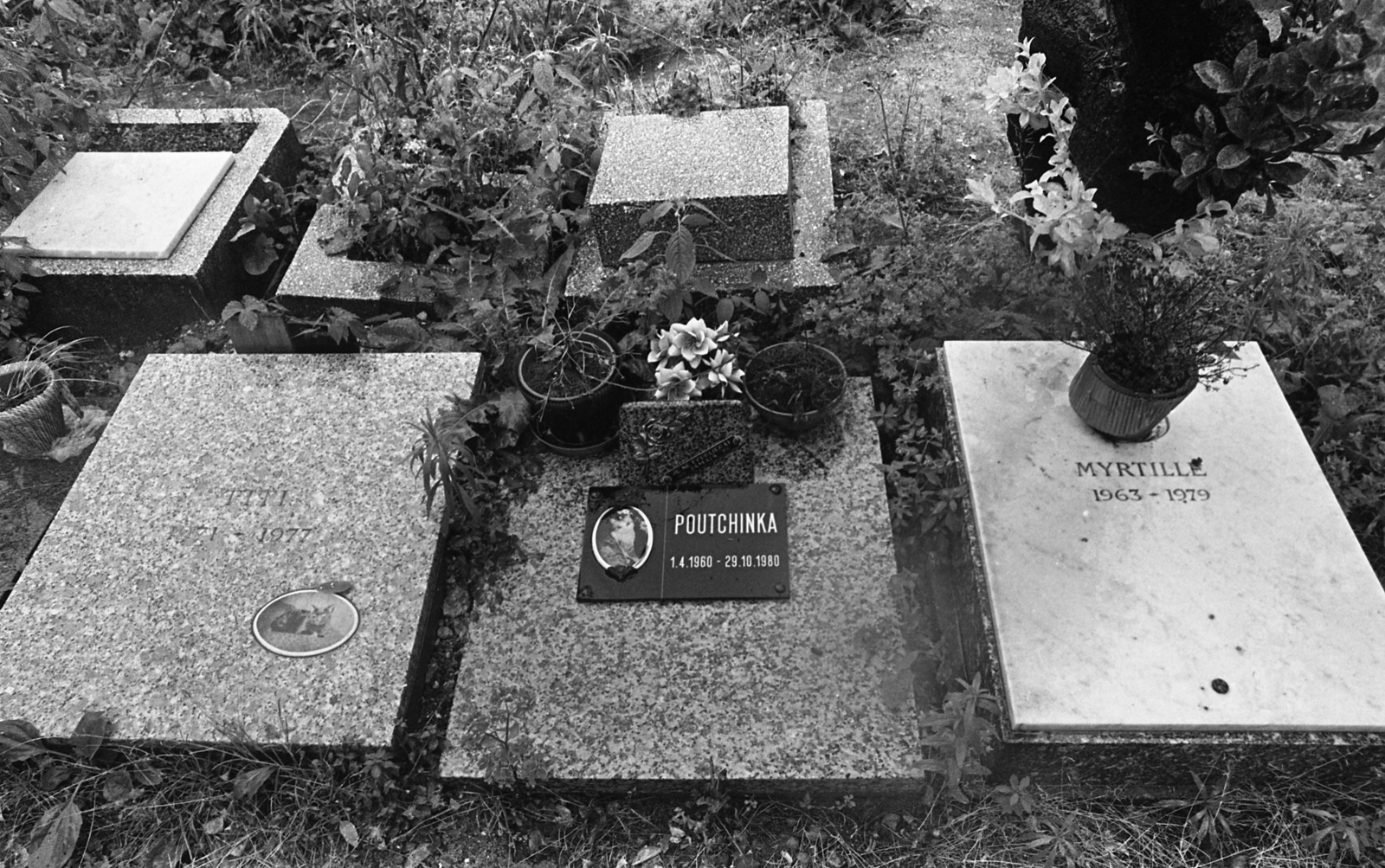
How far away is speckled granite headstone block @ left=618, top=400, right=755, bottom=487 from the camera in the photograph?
115 inches

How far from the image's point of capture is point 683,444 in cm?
294

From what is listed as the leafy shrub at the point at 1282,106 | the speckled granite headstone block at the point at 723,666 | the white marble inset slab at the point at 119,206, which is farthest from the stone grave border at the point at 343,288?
the leafy shrub at the point at 1282,106

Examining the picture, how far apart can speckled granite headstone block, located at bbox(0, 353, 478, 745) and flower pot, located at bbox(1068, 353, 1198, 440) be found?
6.75 feet

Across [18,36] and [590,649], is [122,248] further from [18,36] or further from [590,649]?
[590,649]

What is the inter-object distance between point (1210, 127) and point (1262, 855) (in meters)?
1.99

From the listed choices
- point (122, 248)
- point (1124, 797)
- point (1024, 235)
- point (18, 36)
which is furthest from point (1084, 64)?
point (18, 36)

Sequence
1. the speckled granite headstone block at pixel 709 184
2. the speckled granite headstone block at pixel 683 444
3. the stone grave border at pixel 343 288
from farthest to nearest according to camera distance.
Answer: the stone grave border at pixel 343 288
the speckled granite headstone block at pixel 709 184
the speckled granite headstone block at pixel 683 444

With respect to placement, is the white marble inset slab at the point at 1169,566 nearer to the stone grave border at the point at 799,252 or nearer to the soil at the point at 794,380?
the soil at the point at 794,380

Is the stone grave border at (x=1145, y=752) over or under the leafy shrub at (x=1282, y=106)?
under

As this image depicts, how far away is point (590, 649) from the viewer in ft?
8.70

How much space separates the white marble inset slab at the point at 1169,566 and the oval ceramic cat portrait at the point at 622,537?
1.01 meters

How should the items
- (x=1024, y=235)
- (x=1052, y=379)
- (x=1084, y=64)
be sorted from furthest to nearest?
1. (x=1024, y=235)
2. (x=1084, y=64)
3. (x=1052, y=379)

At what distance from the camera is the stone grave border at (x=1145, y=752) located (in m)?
2.23

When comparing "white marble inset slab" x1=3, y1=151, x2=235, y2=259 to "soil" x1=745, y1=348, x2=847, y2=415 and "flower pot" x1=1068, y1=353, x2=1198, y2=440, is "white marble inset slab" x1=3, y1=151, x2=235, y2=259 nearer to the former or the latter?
"soil" x1=745, y1=348, x2=847, y2=415
